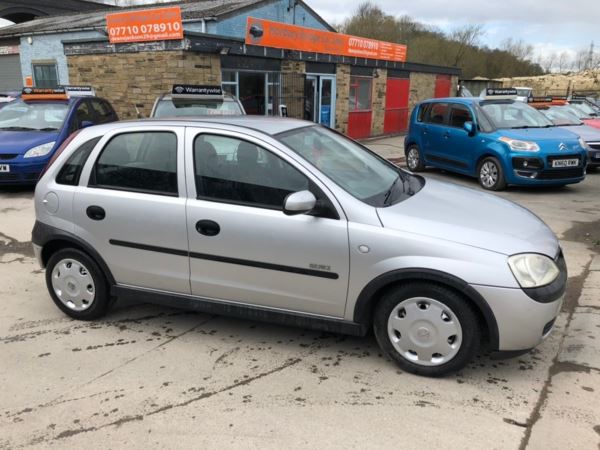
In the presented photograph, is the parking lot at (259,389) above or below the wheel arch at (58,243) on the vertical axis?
below

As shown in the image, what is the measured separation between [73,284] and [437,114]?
878 cm

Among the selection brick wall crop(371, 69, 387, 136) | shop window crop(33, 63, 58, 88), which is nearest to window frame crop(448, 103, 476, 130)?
brick wall crop(371, 69, 387, 136)

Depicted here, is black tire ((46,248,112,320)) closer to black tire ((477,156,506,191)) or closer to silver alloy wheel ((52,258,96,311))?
silver alloy wheel ((52,258,96,311))

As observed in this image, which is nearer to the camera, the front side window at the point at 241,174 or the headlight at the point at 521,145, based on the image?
the front side window at the point at 241,174

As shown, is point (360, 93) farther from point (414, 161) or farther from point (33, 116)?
point (33, 116)

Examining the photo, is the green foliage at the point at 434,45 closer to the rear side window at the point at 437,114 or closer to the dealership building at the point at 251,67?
the dealership building at the point at 251,67

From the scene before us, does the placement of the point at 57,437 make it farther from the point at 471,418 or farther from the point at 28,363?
the point at 471,418

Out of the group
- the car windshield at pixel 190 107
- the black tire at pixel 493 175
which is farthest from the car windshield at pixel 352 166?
the black tire at pixel 493 175

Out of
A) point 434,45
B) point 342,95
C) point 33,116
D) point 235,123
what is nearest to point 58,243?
point 235,123

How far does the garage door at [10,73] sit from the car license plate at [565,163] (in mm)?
22475

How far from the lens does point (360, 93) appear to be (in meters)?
19.3

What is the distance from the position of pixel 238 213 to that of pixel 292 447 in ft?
4.84

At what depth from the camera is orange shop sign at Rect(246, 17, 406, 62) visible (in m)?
14.2

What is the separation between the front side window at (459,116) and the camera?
10031mm
